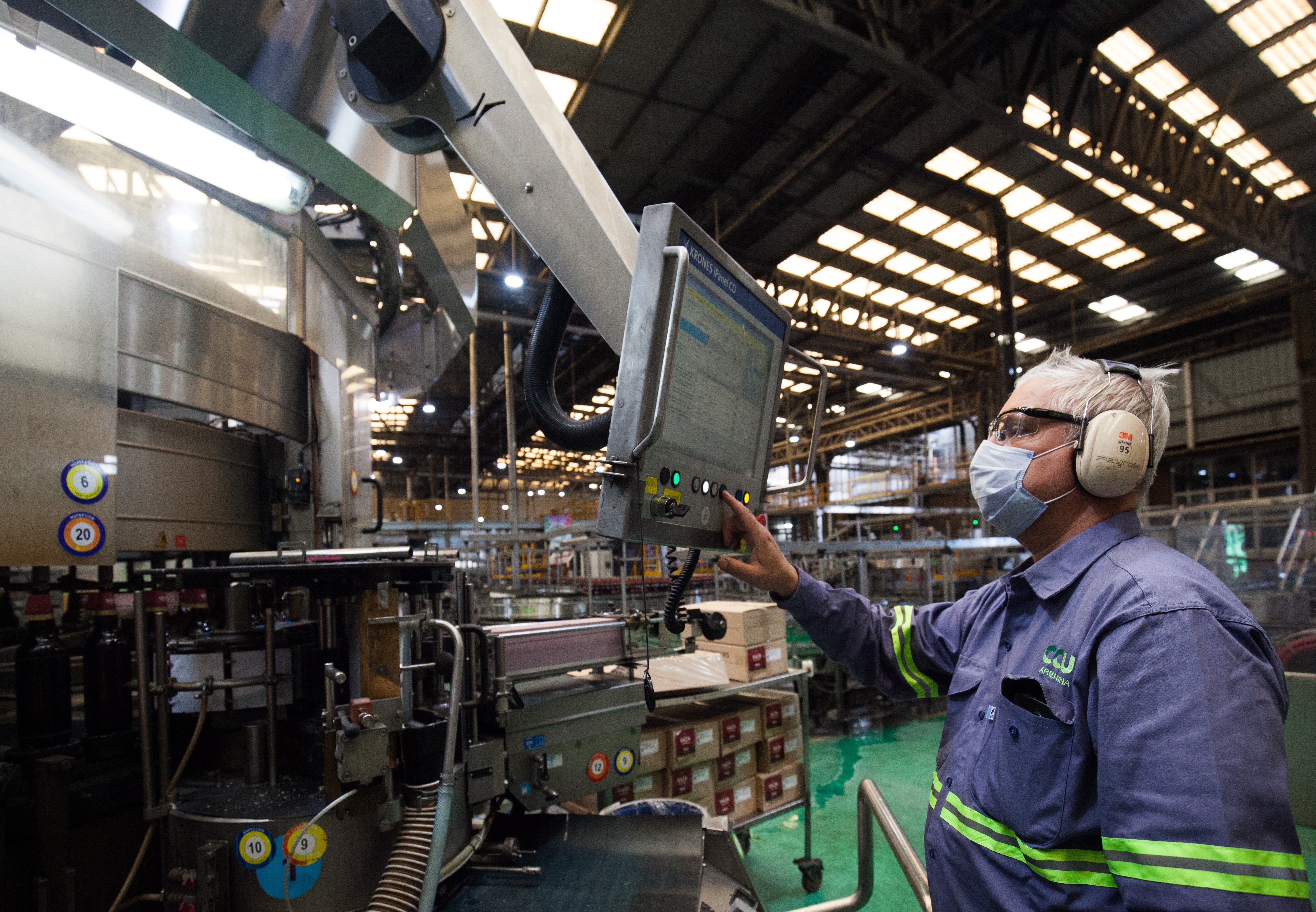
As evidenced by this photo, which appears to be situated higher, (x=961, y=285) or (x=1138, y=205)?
(x=1138, y=205)

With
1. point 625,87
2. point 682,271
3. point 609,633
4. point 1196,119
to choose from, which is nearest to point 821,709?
point 609,633

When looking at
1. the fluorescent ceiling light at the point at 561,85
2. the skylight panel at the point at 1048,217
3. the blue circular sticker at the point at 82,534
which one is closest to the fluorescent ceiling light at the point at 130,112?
the blue circular sticker at the point at 82,534

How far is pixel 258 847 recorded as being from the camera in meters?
1.64

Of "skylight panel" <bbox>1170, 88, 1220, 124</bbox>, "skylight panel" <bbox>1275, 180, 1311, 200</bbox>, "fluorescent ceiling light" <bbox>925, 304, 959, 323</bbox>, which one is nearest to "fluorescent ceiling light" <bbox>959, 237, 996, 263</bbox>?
"fluorescent ceiling light" <bbox>925, 304, 959, 323</bbox>

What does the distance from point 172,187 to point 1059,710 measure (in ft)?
11.0

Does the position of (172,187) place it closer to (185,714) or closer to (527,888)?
(185,714)

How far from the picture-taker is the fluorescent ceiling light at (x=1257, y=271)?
11.1 metres

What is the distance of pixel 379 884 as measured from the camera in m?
1.66

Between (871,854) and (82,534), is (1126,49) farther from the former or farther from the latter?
(82,534)

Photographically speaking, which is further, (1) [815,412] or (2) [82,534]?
(2) [82,534]

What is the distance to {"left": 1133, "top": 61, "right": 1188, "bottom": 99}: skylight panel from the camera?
6926 mm

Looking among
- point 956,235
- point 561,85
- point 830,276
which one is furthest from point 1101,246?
point 561,85

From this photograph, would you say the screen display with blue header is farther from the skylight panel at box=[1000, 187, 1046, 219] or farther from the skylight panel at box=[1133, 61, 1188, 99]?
the skylight panel at box=[1000, 187, 1046, 219]

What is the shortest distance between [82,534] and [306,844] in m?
1.26
